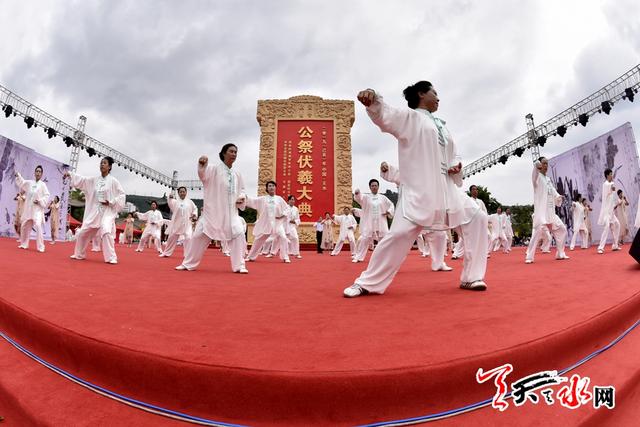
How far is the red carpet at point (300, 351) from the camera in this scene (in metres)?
1.01

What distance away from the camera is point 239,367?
3.39 ft

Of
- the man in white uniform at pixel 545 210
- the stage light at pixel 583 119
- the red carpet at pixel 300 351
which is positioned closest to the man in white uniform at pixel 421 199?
the red carpet at pixel 300 351

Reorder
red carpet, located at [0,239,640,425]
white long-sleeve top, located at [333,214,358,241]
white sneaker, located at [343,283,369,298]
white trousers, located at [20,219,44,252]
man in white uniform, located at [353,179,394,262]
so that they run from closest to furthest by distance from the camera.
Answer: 1. red carpet, located at [0,239,640,425]
2. white sneaker, located at [343,283,369,298]
3. white trousers, located at [20,219,44,252]
4. man in white uniform, located at [353,179,394,262]
5. white long-sleeve top, located at [333,214,358,241]

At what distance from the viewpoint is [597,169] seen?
1034 cm

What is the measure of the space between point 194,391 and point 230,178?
148 inches

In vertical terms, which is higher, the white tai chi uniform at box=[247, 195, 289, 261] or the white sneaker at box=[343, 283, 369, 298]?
the white tai chi uniform at box=[247, 195, 289, 261]

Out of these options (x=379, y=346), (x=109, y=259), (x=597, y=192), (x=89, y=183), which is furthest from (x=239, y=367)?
(x=597, y=192)

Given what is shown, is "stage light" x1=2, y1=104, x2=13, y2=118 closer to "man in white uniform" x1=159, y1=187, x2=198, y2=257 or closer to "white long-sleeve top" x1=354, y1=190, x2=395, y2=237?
"man in white uniform" x1=159, y1=187, x2=198, y2=257

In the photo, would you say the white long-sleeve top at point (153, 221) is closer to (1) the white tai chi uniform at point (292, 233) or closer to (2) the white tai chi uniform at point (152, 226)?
(2) the white tai chi uniform at point (152, 226)

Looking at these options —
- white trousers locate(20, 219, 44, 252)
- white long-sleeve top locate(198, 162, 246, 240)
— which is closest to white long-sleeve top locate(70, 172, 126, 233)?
white long-sleeve top locate(198, 162, 246, 240)

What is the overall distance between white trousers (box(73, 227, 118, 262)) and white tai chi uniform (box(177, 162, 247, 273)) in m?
1.29

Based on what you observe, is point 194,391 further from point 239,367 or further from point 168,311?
point 168,311

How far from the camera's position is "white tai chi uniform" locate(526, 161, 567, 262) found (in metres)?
5.82

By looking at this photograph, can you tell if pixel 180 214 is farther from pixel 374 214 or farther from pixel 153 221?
pixel 374 214
